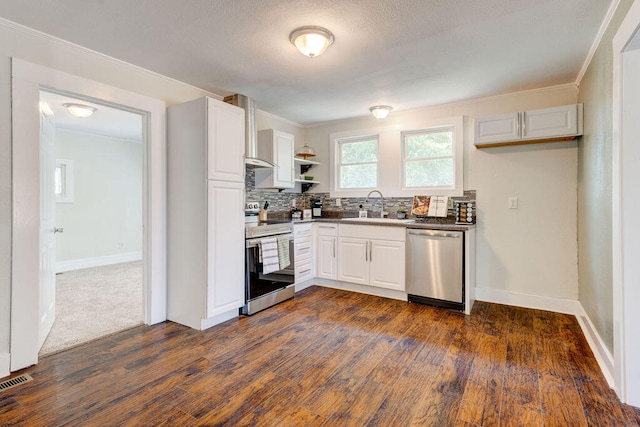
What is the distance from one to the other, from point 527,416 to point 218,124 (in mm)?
3116

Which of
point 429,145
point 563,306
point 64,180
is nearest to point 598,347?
point 563,306

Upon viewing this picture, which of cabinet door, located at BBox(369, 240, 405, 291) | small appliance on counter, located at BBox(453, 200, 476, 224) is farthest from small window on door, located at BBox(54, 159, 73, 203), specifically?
small appliance on counter, located at BBox(453, 200, 476, 224)

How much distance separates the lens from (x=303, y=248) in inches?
166

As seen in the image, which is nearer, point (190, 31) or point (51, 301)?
point (190, 31)

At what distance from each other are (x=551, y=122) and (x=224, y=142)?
3201 millimetres

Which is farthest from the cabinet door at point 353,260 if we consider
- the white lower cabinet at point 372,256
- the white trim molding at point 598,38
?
the white trim molding at point 598,38

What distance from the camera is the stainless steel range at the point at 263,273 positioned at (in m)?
3.34

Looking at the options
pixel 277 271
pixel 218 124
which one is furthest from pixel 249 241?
pixel 218 124

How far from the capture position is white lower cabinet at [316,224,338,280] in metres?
4.25

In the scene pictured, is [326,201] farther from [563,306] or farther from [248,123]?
[563,306]

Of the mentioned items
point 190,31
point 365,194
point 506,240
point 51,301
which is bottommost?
point 51,301

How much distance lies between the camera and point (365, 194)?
469cm

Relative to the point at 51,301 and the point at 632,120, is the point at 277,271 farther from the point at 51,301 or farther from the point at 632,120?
the point at 632,120

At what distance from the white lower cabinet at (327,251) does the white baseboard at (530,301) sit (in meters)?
1.79
